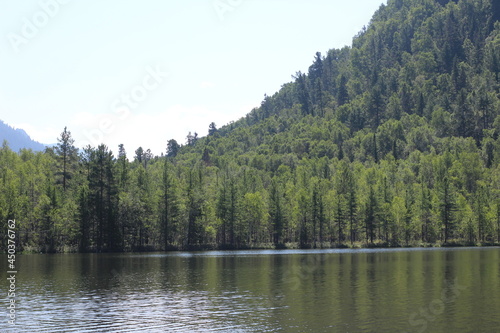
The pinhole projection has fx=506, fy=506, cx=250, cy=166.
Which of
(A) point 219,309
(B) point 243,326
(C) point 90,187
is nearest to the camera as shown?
(B) point 243,326

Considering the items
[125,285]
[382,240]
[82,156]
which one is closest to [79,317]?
[125,285]

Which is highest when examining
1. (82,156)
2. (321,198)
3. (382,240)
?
(82,156)

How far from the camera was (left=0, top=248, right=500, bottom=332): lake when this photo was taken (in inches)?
1582

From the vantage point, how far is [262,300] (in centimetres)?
5184

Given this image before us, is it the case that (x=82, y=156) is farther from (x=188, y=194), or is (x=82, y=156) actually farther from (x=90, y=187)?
(x=188, y=194)

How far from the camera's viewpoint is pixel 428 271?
250ft

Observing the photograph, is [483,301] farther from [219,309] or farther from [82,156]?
[82,156]

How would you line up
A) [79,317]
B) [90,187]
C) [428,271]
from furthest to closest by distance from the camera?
1. [90,187]
2. [428,271]
3. [79,317]

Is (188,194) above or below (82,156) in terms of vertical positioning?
below

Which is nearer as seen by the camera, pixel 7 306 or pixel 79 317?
pixel 79 317

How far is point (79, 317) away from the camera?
43562 mm

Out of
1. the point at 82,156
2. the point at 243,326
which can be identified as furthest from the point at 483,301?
the point at 82,156

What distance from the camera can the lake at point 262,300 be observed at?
40.2 metres

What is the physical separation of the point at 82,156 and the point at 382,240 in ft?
343
